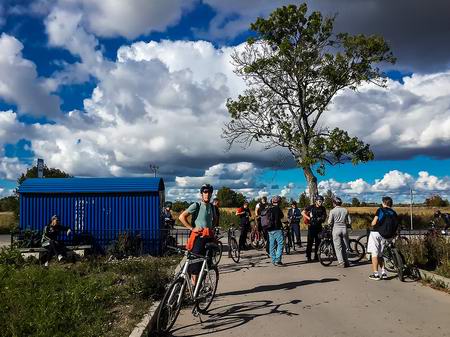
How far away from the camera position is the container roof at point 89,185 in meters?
16.7

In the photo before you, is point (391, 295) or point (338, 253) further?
point (338, 253)

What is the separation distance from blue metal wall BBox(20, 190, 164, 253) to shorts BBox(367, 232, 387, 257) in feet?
26.0

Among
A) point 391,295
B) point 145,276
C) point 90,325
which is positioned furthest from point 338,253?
point 90,325

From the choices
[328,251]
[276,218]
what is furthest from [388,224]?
[276,218]

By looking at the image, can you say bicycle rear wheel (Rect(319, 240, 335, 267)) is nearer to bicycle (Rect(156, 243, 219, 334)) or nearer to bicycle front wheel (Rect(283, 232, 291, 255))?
bicycle front wheel (Rect(283, 232, 291, 255))

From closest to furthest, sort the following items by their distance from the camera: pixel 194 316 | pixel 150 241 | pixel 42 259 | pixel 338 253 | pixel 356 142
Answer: pixel 194 316 < pixel 338 253 < pixel 42 259 < pixel 150 241 < pixel 356 142

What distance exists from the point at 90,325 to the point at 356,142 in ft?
82.7

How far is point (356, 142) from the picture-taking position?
2964 centimetres

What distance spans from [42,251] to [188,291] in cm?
867

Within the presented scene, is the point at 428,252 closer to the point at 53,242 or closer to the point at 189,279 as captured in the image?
the point at 189,279

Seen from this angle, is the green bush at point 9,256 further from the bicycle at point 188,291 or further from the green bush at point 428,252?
the green bush at point 428,252

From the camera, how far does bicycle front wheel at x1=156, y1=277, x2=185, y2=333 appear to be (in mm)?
6402

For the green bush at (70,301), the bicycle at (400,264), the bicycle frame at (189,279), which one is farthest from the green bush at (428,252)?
the green bush at (70,301)

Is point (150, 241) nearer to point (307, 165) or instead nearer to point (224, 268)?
point (224, 268)
